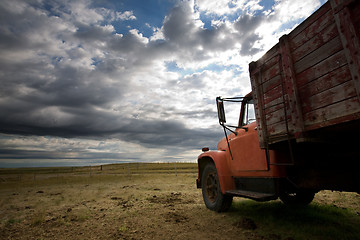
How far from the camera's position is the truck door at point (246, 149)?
352cm

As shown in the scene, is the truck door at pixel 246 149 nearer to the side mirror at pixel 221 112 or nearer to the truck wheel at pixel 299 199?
the side mirror at pixel 221 112

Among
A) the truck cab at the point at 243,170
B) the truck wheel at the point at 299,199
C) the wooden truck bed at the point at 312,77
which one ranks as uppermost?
the wooden truck bed at the point at 312,77

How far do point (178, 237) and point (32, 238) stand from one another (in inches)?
97.8

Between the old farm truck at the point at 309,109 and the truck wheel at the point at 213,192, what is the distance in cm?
57

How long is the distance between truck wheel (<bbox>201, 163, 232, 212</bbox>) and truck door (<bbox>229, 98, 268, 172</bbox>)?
23.0 inches

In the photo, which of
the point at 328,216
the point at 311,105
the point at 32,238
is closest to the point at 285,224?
the point at 328,216

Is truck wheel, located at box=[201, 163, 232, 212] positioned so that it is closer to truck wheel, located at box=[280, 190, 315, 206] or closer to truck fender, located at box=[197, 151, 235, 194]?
truck fender, located at box=[197, 151, 235, 194]

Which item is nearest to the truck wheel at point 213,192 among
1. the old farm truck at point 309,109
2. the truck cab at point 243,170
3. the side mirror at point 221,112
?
the truck cab at point 243,170

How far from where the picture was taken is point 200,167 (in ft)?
17.4

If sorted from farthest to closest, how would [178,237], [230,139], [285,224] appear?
[230,139] < [285,224] < [178,237]

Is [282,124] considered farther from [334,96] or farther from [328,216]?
[328,216]

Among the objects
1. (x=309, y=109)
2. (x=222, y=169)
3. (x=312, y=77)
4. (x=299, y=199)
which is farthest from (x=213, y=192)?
(x=312, y=77)

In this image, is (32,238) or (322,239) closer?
(322,239)

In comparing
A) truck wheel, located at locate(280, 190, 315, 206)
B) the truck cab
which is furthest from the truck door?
truck wheel, located at locate(280, 190, 315, 206)
